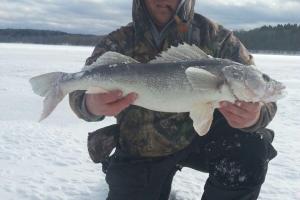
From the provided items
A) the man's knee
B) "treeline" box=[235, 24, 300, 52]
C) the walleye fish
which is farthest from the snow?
"treeline" box=[235, 24, 300, 52]

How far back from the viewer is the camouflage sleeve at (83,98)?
294cm

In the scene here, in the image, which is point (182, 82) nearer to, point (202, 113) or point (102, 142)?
point (202, 113)

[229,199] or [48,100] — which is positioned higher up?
[48,100]

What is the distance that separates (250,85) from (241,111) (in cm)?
16

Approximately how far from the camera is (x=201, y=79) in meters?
2.40

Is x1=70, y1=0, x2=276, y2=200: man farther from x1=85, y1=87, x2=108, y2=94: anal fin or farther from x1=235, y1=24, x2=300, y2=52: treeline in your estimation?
x1=235, y1=24, x2=300, y2=52: treeline

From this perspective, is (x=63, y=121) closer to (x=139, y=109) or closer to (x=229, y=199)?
(x=139, y=109)

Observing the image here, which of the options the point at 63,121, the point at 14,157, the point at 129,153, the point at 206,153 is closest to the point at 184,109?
the point at 206,153

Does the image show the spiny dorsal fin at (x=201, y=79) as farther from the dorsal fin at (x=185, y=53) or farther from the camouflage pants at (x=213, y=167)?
the camouflage pants at (x=213, y=167)

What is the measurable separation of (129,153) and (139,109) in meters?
0.35

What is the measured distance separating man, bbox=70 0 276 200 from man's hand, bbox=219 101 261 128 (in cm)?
42

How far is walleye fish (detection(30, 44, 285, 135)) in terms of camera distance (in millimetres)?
2449

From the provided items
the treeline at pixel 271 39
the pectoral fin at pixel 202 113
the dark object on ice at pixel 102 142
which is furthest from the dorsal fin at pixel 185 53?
the treeline at pixel 271 39

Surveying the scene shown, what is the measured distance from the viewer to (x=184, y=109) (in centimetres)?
262
